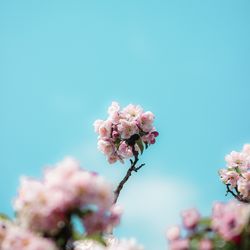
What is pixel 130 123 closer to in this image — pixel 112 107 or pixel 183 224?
pixel 112 107

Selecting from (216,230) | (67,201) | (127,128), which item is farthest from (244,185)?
(67,201)

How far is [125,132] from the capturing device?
7215mm

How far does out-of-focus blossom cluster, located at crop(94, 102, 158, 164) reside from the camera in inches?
285

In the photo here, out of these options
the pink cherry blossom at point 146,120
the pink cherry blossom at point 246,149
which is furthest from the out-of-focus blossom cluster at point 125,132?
the pink cherry blossom at point 246,149

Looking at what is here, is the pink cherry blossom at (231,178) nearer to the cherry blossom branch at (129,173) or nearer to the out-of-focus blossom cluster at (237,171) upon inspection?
the out-of-focus blossom cluster at (237,171)

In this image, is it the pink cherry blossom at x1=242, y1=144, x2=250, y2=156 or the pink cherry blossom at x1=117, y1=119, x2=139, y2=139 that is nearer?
the pink cherry blossom at x1=117, y1=119, x2=139, y2=139

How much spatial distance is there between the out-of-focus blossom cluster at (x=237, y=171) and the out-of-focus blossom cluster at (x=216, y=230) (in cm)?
447

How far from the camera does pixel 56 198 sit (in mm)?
2676

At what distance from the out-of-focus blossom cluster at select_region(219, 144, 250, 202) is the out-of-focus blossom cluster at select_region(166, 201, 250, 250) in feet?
14.7

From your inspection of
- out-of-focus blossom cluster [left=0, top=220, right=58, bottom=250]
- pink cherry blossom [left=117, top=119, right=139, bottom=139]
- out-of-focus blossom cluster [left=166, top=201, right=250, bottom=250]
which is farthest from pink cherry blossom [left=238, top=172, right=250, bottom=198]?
out-of-focus blossom cluster [left=0, top=220, right=58, bottom=250]

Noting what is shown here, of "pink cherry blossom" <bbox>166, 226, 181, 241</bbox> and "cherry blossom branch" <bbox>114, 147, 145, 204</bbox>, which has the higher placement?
"cherry blossom branch" <bbox>114, 147, 145, 204</bbox>

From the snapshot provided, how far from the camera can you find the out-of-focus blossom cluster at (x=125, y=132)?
7.23m

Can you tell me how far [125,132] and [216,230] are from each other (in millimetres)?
4466

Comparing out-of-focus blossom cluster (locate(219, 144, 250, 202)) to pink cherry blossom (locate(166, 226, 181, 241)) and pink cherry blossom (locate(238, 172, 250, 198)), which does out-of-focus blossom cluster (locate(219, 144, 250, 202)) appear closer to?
pink cherry blossom (locate(238, 172, 250, 198))
